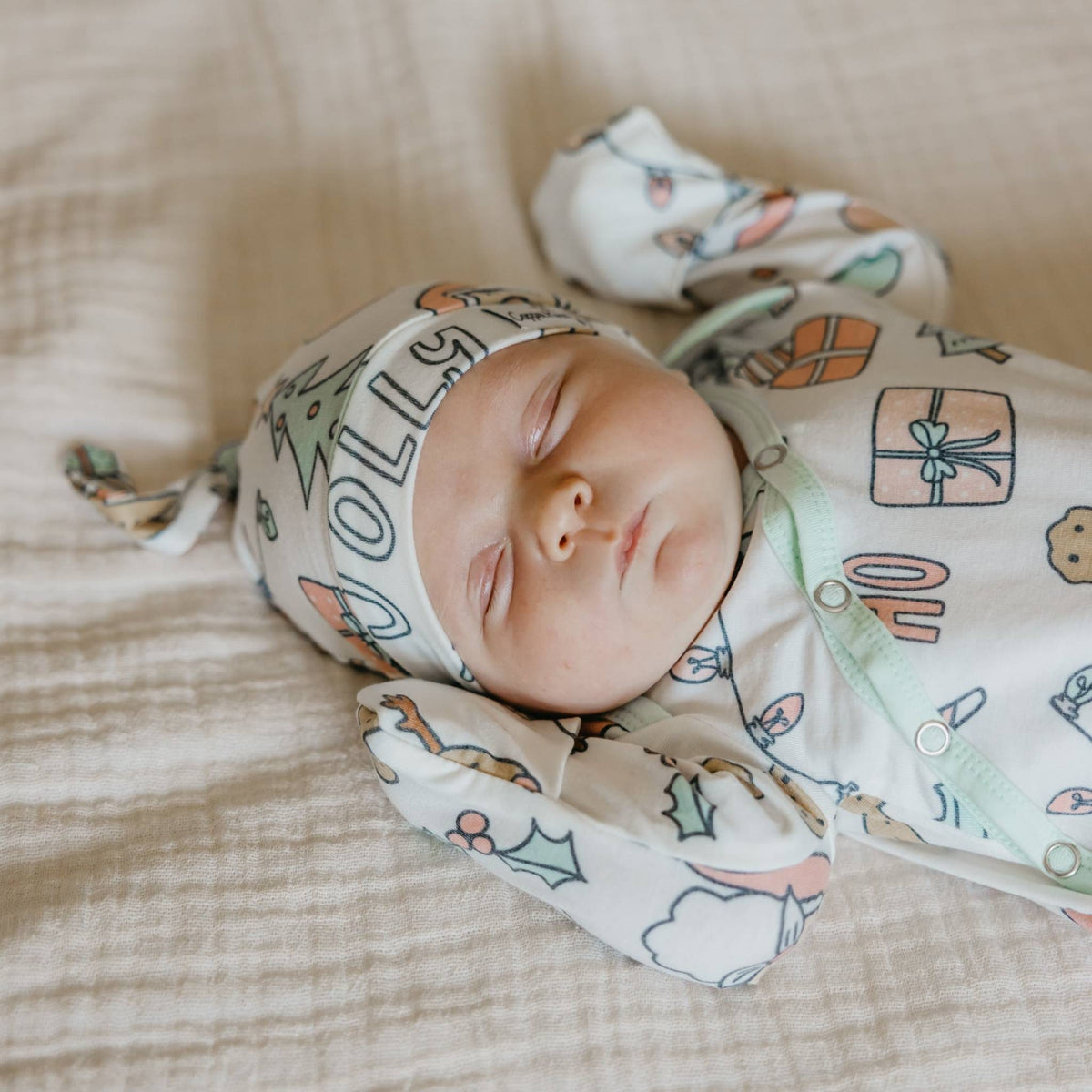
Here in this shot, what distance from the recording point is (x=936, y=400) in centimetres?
107

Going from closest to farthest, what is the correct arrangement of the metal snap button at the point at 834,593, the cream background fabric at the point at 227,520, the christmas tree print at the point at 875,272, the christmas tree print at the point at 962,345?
the cream background fabric at the point at 227,520 < the metal snap button at the point at 834,593 < the christmas tree print at the point at 962,345 < the christmas tree print at the point at 875,272

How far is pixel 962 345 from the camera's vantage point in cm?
116

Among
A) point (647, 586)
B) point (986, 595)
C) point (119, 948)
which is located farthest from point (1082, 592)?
point (119, 948)

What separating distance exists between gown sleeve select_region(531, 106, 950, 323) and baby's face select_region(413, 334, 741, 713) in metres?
0.41

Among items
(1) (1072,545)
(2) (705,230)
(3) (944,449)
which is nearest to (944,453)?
(3) (944,449)

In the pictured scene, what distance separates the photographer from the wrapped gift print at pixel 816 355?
1.17 metres

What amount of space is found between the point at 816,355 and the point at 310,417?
582 millimetres

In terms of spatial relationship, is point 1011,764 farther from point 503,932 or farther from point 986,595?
point 503,932

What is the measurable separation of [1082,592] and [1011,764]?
0.17 m

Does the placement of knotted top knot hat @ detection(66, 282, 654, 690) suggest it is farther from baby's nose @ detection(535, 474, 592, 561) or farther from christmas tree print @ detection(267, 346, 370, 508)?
baby's nose @ detection(535, 474, 592, 561)

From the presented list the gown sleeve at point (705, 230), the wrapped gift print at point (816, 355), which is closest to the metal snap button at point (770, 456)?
the wrapped gift print at point (816, 355)

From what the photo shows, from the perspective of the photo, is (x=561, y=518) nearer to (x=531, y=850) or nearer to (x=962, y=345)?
(x=531, y=850)

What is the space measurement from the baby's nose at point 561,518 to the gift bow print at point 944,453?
0.36 metres

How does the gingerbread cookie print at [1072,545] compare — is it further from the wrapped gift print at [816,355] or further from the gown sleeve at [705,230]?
the gown sleeve at [705,230]
